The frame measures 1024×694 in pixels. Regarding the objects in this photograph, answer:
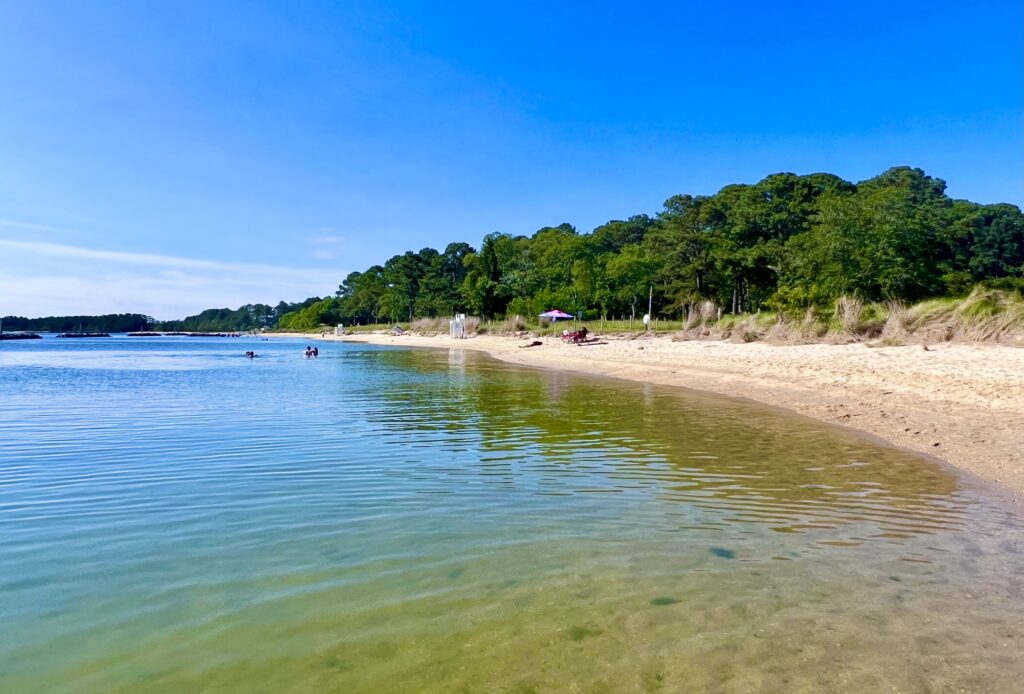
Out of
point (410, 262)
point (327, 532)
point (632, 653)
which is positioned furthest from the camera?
point (410, 262)

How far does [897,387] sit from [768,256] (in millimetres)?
49223

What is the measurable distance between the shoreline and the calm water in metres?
0.94

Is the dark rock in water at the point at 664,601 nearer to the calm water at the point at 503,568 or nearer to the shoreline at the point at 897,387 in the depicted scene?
the calm water at the point at 503,568

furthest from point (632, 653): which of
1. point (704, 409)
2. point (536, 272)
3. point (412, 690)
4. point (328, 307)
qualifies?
point (328, 307)

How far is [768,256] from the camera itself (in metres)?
59.5

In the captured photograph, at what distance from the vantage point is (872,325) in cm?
2541

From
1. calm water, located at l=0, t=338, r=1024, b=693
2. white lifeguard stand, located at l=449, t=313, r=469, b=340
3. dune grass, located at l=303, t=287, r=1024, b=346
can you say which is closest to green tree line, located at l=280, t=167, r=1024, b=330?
dune grass, located at l=303, t=287, r=1024, b=346

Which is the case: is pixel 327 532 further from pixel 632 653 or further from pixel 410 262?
pixel 410 262

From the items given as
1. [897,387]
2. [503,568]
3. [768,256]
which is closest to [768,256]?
[768,256]

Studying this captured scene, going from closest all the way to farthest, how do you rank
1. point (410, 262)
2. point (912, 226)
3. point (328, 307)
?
point (912, 226) → point (410, 262) → point (328, 307)

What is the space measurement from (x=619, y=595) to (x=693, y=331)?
3444 cm

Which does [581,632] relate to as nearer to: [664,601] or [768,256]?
[664,601]

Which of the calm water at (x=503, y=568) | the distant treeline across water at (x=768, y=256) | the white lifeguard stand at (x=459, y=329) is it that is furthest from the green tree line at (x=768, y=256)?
the calm water at (x=503, y=568)

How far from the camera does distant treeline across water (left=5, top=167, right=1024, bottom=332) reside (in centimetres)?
3928
